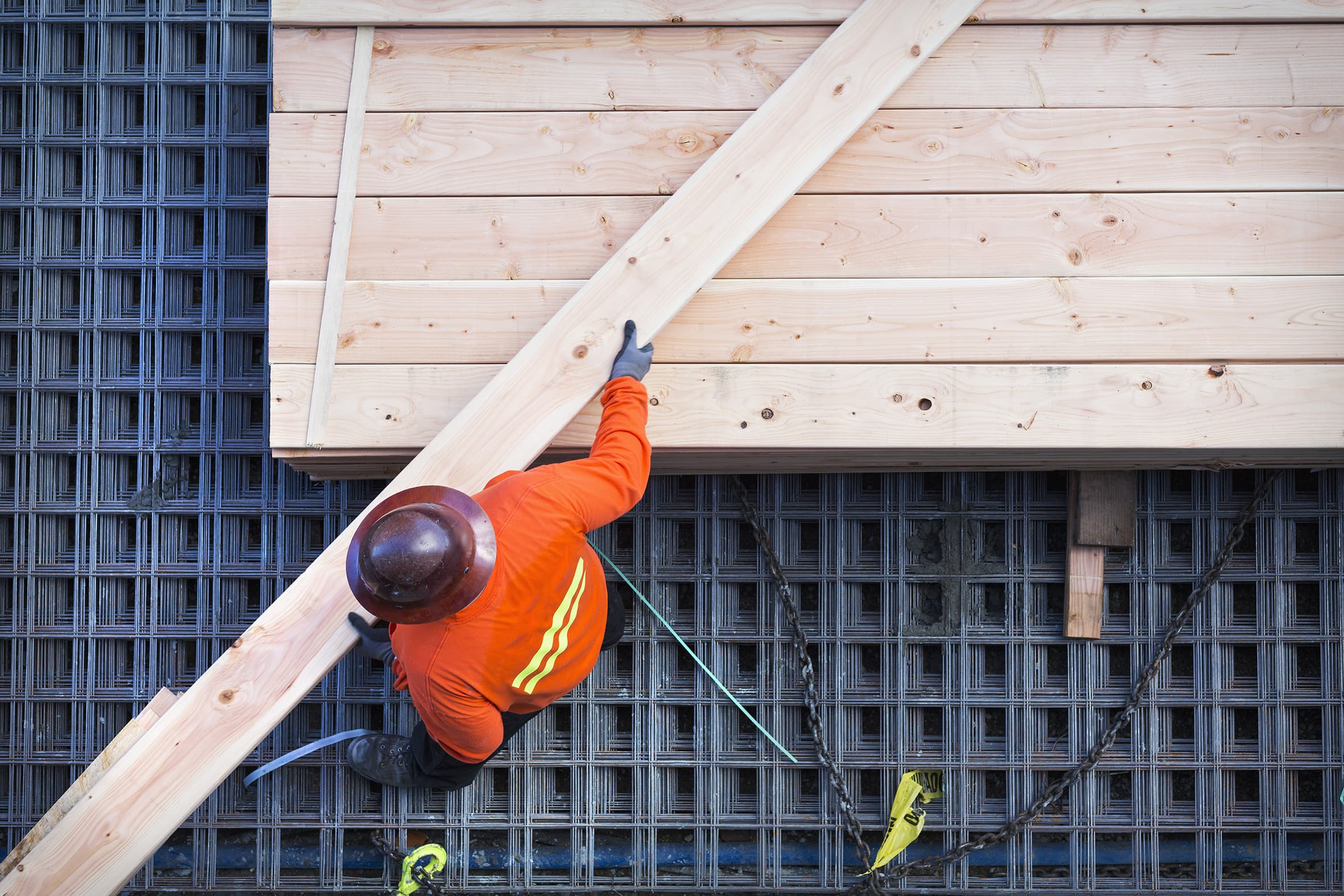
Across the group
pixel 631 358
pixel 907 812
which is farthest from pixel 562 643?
pixel 907 812

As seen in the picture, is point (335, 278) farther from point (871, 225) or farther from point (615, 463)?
point (871, 225)

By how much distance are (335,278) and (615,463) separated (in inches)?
43.6

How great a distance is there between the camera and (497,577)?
80.4 inches

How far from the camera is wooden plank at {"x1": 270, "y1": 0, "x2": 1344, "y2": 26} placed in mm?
2566

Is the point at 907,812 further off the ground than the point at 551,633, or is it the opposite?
the point at 551,633

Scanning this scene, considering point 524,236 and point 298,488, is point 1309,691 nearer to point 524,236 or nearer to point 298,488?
point 524,236

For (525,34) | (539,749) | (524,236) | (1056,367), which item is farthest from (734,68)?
(539,749)

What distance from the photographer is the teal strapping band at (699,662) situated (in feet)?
10.3

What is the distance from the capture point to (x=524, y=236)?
8.47 feet

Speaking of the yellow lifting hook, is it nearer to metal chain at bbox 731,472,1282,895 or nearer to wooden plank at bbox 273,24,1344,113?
metal chain at bbox 731,472,1282,895

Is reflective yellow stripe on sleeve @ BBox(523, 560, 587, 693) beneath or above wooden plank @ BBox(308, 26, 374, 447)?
beneath

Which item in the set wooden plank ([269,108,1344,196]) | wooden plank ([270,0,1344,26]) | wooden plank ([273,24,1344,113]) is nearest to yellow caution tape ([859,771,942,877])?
wooden plank ([269,108,1344,196])

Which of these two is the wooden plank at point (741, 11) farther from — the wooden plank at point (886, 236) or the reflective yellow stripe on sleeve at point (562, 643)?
the reflective yellow stripe on sleeve at point (562, 643)

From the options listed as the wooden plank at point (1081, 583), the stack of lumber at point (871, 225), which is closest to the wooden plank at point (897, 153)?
the stack of lumber at point (871, 225)
